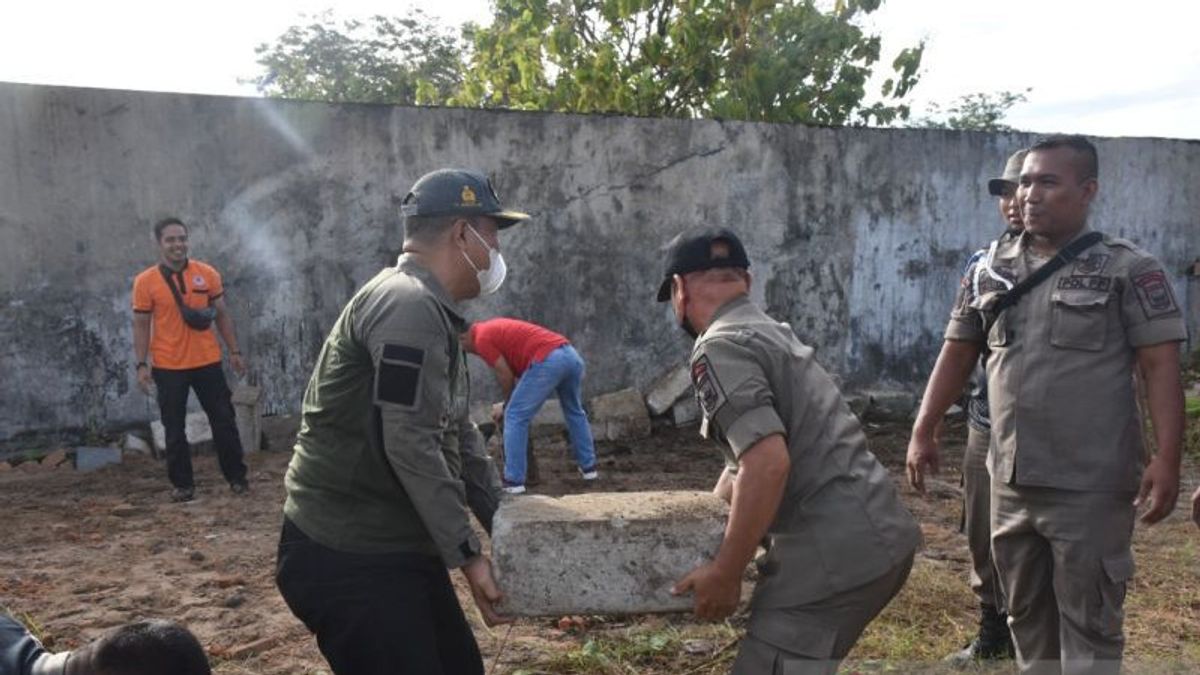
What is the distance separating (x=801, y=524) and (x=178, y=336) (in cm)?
555

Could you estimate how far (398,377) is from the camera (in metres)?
2.52

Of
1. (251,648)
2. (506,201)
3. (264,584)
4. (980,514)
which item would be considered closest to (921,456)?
(980,514)

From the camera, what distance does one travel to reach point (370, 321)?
2.60m

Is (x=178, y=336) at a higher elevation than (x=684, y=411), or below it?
higher

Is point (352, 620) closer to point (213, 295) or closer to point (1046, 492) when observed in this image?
point (1046, 492)

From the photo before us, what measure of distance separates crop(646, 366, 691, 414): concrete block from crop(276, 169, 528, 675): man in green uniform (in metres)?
6.95

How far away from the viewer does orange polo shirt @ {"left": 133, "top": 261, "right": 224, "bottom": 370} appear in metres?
7.09

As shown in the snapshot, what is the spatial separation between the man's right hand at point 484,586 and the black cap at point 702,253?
849 millimetres

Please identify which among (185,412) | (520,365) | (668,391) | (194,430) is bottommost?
(194,430)

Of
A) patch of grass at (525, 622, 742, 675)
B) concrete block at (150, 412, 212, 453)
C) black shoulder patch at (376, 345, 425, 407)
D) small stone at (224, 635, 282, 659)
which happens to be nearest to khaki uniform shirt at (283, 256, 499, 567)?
black shoulder patch at (376, 345, 425, 407)

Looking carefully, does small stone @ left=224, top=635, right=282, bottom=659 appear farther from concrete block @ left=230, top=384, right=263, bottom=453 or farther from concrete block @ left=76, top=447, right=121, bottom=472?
concrete block @ left=76, top=447, right=121, bottom=472

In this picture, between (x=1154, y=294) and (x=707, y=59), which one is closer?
(x=1154, y=294)

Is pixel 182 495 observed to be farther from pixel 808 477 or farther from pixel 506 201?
pixel 808 477

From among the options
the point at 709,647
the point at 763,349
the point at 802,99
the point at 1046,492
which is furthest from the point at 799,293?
the point at 763,349
